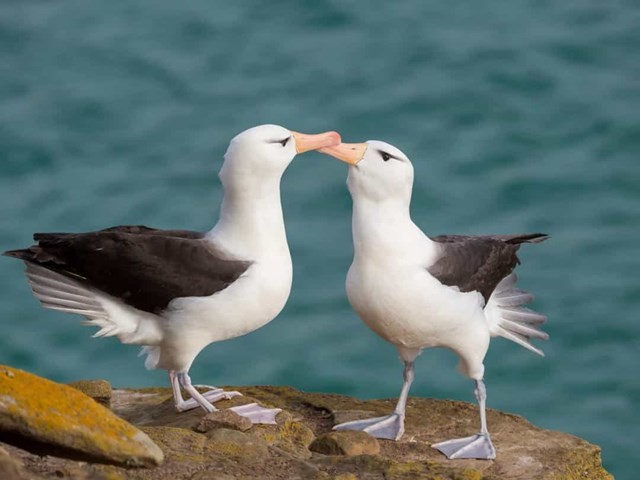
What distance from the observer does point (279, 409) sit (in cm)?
816

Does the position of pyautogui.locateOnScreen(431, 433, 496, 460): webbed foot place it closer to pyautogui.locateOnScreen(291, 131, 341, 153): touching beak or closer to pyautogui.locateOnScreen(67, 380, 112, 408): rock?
pyautogui.locateOnScreen(291, 131, 341, 153): touching beak

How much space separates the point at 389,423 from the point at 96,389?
1.64 metres

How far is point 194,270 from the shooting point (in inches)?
308

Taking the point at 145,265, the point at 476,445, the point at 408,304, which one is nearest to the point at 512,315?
the point at 476,445

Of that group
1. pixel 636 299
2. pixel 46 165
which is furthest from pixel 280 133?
pixel 46 165

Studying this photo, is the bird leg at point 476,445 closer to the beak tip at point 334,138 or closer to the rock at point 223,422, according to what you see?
the rock at point 223,422

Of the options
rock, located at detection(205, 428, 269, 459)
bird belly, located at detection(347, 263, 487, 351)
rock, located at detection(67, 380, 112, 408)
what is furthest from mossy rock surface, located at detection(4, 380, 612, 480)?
bird belly, located at detection(347, 263, 487, 351)

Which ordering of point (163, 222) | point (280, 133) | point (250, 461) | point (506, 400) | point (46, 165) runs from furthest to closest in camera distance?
point (46, 165) < point (163, 222) < point (506, 400) < point (280, 133) < point (250, 461)

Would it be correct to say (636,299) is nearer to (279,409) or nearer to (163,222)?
(163,222)

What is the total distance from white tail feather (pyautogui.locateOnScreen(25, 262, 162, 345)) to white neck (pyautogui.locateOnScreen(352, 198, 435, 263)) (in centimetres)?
114

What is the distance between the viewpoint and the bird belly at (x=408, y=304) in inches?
306

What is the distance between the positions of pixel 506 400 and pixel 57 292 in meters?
6.17

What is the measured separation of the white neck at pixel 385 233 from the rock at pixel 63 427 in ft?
6.90

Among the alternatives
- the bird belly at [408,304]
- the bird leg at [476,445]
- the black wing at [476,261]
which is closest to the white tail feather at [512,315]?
the black wing at [476,261]
